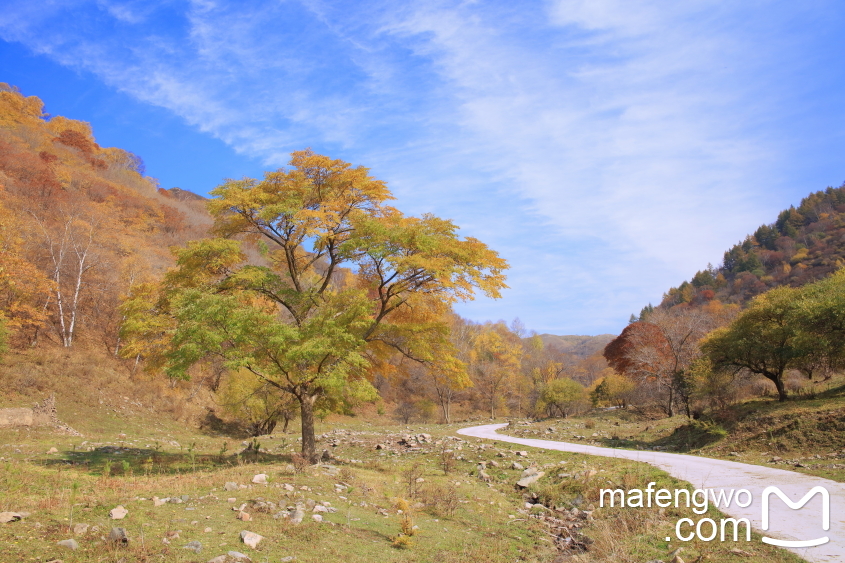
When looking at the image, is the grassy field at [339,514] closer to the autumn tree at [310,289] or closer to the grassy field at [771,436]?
the autumn tree at [310,289]

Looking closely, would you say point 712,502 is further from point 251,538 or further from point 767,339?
point 767,339

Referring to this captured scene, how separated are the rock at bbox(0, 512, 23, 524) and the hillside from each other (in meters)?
111

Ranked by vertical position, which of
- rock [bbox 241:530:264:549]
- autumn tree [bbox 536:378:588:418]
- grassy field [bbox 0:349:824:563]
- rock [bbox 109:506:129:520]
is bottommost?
autumn tree [bbox 536:378:588:418]

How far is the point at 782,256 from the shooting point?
114 metres

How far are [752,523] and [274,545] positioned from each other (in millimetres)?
7537

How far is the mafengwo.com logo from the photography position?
7516 millimetres

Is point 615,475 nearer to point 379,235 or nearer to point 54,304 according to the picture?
point 379,235

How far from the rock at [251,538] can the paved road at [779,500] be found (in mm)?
6477

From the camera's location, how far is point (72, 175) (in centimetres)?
5556

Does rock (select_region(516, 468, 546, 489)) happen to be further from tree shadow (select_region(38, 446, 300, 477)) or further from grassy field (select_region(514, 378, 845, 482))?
tree shadow (select_region(38, 446, 300, 477))

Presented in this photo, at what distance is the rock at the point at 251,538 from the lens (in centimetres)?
646

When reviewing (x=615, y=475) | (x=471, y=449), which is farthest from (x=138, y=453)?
(x=615, y=475)

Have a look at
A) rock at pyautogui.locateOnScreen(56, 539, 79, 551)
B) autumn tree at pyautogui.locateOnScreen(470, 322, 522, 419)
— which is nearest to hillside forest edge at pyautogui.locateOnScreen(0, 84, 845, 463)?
autumn tree at pyautogui.locateOnScreen(470, 322, 522, 419)

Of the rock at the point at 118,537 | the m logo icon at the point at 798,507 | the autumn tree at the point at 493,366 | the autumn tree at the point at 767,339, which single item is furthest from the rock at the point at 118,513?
the autumn tree at the point at 493,366
